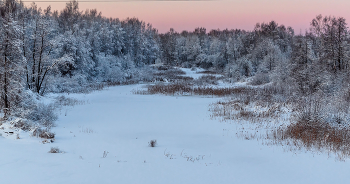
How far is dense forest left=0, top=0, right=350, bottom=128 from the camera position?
963 cm

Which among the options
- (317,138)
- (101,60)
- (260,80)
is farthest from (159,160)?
(101,60)

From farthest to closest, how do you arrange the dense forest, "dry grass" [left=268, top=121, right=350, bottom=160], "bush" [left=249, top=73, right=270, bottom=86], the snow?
"bush" [left=249, top=73, right=270, bottom=86]
the dense forest
"dry grass" [left=268, top=121, right=350, bottom=160]
the snow

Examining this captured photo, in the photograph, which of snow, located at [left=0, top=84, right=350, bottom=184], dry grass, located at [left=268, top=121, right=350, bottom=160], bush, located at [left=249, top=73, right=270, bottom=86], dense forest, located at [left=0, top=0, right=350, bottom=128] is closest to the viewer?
snow, located at [left=0, top=84, right=350, bottom=184]

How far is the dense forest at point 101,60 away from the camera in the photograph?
9.63 m

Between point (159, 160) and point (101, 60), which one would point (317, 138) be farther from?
point (101, 60)

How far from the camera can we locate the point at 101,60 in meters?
40.8

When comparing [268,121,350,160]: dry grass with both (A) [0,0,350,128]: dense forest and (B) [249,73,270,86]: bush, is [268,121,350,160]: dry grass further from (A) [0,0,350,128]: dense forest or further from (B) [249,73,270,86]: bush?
(B) [249,73,270,86]: bush

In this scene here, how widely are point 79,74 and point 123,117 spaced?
20.8 meters

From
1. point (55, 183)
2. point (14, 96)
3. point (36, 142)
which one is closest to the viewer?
point (55, 183)

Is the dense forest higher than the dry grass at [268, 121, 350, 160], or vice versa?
the dense forest

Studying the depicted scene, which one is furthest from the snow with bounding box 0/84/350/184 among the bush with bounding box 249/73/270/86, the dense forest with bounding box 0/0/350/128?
the bush with bounding box 249/73/270/86

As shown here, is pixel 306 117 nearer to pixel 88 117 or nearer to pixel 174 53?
pixel 88 117

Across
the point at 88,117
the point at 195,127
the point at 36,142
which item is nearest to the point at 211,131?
the point at 195,127

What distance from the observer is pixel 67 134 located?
8805mm
